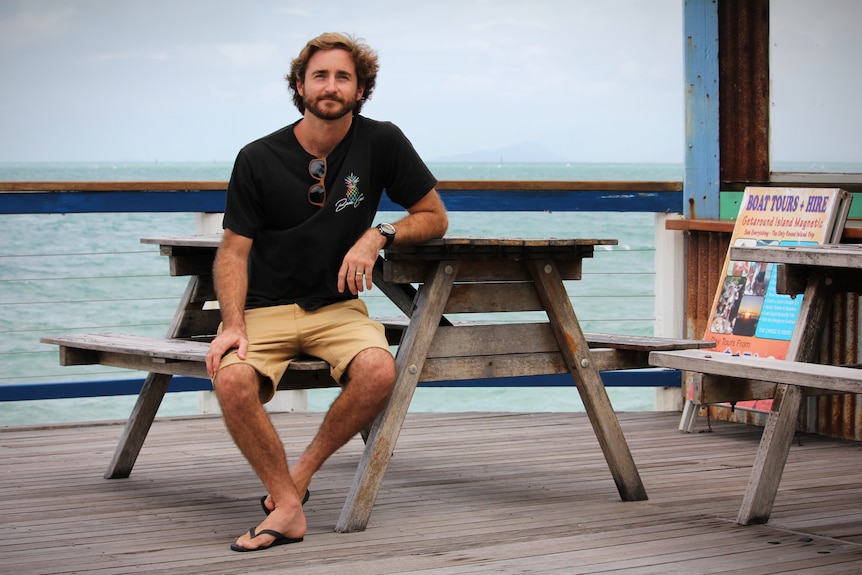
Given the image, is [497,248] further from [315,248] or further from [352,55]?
[352,55]

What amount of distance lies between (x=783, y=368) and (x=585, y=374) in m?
0.65

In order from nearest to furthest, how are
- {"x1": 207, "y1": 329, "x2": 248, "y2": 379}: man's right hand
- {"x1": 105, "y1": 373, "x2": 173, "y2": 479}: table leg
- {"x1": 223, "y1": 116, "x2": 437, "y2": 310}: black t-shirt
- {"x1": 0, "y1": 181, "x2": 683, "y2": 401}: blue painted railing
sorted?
{"x1": 207, "y1": 329, "x2": 248, "y2": 379}: man's right hand, {"x1": 223, "y1": 116, "x2": 437, "y2": 310}: black t-shirt, {"x1": 105, "y1": 373, "x2": 173, "y2": 479}: table leg, {"x1": 0, "y1": 181, "x2": 683, "y2": 401}: blue painted railing

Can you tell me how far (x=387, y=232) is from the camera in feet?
10.6

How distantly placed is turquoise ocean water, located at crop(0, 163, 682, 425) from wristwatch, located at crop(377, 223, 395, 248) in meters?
3.15

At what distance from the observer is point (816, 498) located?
365 centimetres

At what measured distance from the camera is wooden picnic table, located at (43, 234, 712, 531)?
3240 millimetres

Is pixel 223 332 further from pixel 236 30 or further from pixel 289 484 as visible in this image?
pixel 236 30

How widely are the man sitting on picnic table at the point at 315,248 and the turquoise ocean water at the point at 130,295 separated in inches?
117

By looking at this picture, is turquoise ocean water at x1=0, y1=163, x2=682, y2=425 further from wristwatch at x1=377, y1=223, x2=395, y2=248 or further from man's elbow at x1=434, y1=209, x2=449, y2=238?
wristwatch at x1=377, y1=223, x2=395, y2=248

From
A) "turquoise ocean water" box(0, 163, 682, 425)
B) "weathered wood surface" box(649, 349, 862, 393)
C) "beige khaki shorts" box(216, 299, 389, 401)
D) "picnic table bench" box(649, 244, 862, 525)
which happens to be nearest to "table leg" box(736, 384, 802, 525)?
"picnic table bench" box(649, 244, 862, 525)

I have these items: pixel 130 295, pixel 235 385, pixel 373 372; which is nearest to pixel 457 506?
pixel 373 372

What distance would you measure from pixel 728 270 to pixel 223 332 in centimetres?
257

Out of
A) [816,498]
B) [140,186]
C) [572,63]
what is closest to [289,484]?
[816,498]

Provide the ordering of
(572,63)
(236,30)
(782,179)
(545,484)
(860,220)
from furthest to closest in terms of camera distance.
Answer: (236,30) < (572,63) < (782,179) < (860,220) < (545,484)
